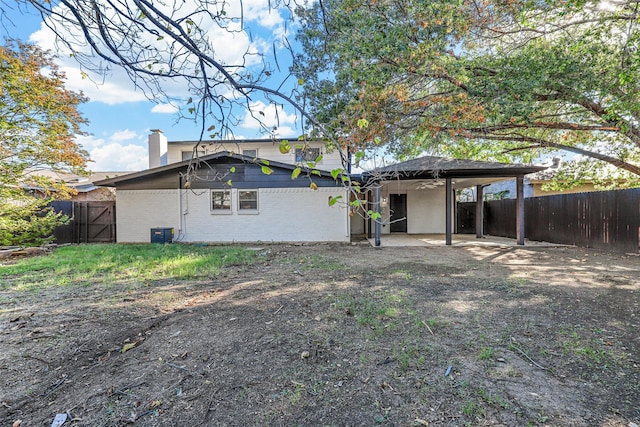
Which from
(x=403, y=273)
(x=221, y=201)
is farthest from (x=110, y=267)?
Answer: (x=403, y=273)

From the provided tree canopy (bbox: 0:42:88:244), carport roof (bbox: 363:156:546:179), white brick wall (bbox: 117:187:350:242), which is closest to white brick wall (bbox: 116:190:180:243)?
white brick wall (bbox: 117:187:350:242)

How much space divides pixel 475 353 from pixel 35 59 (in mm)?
12450

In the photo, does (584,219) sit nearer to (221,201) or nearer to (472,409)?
(472,409)

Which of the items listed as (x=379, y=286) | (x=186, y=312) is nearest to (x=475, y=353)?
(x=379, y=286)

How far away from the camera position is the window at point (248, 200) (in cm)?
1204

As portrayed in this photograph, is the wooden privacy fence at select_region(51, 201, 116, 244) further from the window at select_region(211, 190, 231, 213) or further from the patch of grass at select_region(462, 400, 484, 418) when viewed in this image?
the patch of grass at select_region(462, 400, 484, 418)

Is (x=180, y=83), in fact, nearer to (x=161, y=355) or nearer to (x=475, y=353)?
(x=161, y=355)

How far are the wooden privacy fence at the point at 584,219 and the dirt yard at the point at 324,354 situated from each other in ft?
14.0

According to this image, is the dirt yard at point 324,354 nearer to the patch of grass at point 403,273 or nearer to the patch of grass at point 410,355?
the patch of grass at point 410,355

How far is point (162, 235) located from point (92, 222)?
392 centimetres

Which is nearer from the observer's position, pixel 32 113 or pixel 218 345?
pixel 218 345

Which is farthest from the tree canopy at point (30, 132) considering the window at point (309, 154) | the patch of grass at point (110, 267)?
the window at point (309, 154)

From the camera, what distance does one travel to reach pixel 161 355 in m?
2.78

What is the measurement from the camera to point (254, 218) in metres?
12.0
